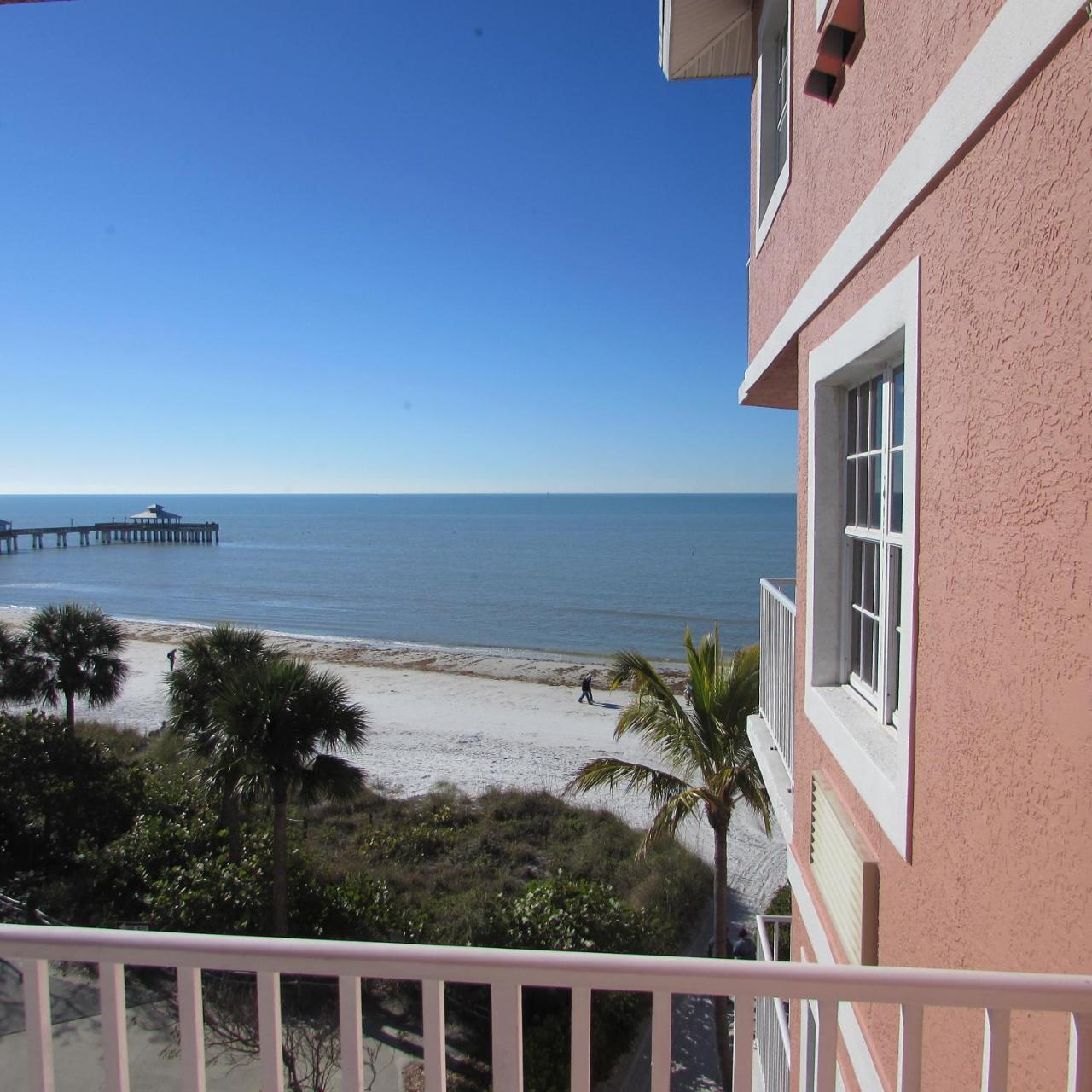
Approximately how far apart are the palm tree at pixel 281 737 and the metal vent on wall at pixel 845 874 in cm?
778

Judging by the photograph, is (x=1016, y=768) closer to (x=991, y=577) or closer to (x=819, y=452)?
(x=991, y=577)

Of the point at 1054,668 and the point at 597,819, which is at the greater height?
the point at 1054,668

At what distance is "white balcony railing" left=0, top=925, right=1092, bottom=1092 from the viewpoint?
1.42 metres

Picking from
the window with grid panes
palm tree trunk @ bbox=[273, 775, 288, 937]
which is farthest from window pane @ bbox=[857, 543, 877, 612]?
palm tree trunk @ bbox=[273, 775, 288, 937]

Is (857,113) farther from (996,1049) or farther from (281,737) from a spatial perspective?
(281,737)

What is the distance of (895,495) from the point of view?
10.3 ft

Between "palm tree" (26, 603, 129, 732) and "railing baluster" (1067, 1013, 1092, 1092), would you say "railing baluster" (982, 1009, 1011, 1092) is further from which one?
"palm tree" (26, 603, 129, 732)

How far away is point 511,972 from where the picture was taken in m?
1.55

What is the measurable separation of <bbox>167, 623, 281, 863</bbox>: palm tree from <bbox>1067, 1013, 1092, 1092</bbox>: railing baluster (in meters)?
10.5

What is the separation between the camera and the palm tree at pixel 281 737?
10.4 metres

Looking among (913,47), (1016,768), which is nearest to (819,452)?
(913,47)

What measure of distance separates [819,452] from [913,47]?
1772mm

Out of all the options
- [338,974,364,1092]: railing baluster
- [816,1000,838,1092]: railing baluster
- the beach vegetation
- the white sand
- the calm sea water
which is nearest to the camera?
[816,1000,838,1092]: railing baluster

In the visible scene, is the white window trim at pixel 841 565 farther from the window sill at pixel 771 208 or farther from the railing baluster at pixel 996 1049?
the window sill at pixel 771 208
